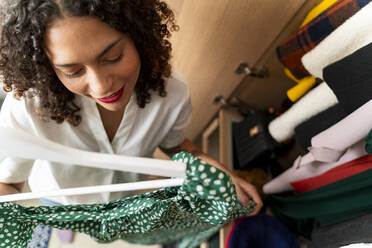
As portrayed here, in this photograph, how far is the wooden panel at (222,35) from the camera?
827 millimetres

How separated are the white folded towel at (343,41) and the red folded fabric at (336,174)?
0.24 m

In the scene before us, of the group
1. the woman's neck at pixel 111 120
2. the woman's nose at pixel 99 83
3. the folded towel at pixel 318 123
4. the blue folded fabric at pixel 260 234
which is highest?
the folded towel at pixel 318 123

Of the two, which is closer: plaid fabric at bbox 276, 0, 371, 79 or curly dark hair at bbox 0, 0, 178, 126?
curly dark hair at bbox 0, 0, 178, 126

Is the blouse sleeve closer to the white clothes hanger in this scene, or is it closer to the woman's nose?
the woman's nose

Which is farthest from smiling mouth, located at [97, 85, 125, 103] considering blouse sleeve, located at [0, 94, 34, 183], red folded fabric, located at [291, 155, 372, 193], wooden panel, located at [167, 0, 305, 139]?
red folded fabric, located at [291, 155, 372, 193]

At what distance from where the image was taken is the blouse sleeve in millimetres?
628

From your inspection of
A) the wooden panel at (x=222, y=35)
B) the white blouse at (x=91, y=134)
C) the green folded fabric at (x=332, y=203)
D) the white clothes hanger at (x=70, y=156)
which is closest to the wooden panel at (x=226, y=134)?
the wooden panel at (x=222, y=35)

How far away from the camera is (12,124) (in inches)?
24.7

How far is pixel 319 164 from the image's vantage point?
0.76 meters

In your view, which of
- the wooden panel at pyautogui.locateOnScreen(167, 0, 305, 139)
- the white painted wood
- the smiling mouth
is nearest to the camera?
the white painted wood

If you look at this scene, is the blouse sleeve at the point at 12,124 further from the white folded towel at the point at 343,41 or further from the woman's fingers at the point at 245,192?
the white folded towel at the point at 343,41

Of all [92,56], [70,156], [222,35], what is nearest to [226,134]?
[222,35]

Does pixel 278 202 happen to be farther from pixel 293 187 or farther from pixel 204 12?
pixel 204 12

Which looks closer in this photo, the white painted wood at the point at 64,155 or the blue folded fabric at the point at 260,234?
the white painted wood at the point at 64,155
